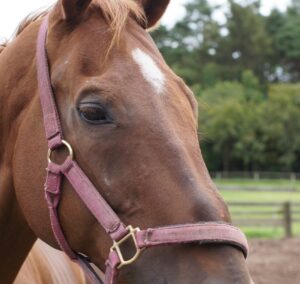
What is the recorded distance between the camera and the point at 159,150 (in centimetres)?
186

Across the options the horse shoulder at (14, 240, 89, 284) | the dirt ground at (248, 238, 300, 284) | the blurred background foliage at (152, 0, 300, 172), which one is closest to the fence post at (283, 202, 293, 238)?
the dirt ground at (248, 238, 300, 284)

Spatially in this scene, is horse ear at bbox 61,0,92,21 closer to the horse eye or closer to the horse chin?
the horse eye

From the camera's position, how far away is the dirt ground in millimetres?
9000

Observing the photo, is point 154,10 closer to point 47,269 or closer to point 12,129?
point 12,129

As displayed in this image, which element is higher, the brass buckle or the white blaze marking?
the white blaze marking

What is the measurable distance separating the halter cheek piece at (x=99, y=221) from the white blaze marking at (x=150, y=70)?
0.38 meters

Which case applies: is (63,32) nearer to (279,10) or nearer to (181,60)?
(181,60)

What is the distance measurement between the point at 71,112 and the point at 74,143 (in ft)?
0.39

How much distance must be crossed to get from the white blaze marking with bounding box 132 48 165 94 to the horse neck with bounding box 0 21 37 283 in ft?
1.59

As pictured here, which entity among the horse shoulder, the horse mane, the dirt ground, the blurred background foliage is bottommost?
the blurred background foliage

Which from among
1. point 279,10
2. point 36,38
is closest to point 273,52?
point 279,10

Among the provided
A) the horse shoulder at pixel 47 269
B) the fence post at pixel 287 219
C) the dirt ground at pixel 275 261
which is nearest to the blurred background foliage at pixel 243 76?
the fence post at pixel 287 219

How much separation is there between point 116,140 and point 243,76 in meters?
59.7

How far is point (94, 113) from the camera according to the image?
194 cm
